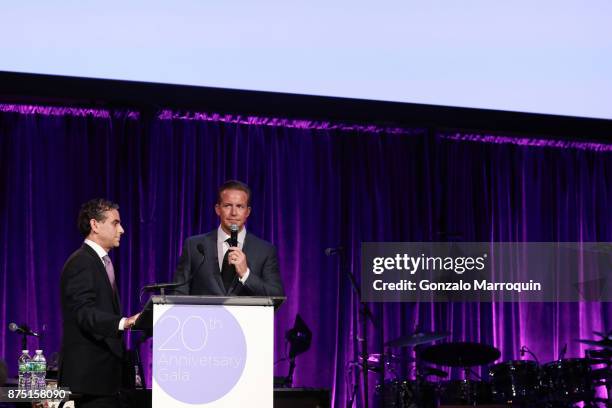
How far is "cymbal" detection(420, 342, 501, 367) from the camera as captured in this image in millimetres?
6863

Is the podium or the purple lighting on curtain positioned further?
the purple lighting on curtain

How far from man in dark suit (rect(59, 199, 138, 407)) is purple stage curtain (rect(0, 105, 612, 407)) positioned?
10.3 feet

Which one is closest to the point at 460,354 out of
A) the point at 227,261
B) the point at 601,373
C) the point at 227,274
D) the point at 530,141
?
the point at 601,373

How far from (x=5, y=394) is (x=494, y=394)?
445cm

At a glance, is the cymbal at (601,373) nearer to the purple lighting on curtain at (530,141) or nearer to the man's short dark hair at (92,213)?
the purple lighting on curtain at (530,141)

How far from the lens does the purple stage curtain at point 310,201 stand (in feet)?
24.1

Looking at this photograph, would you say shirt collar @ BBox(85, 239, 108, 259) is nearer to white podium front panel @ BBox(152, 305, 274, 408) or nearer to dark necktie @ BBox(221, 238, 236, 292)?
dark necktie @ BBox(221, 238, 236, 292)

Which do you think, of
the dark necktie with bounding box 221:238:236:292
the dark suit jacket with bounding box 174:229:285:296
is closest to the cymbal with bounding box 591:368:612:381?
the dark suit jacket with bounding box 174:229:285:296

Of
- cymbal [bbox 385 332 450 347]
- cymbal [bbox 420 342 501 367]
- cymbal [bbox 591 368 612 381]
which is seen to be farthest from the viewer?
cymbal [bbox 591 368 612 381]

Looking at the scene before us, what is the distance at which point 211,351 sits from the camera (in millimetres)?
3406

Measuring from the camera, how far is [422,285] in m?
8.09

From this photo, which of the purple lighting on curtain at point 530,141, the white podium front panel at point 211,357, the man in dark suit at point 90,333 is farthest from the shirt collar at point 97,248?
the purple lighting on curtain at point 530,141

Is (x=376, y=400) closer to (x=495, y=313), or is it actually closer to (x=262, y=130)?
(x=495, y=313)

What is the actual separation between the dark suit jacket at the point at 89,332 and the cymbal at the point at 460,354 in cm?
329
